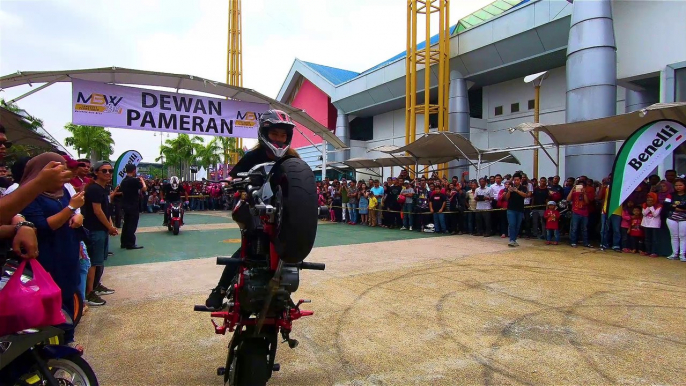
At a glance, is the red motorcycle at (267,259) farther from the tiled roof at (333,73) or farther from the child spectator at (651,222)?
the tiled roof at (333,73)

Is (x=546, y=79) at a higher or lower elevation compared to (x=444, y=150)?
higher

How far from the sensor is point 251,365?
2490 mm

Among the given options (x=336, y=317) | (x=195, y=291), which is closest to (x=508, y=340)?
(x=336, y=317)

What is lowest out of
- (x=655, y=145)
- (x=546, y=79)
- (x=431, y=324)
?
(x=431, y=324)

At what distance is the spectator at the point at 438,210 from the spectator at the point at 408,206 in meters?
0.87

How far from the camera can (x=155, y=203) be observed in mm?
21578

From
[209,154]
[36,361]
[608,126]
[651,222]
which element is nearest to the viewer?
[36,361]

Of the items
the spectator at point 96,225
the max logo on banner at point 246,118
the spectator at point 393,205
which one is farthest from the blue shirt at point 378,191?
the spectator at point 96,225

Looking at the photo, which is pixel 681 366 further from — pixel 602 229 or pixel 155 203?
pixel 155 203

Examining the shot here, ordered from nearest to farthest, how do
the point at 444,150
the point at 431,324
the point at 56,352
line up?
the point at 56,352 → the point at 431,324 → the point at 444,150

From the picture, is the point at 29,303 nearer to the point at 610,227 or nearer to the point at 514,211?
the point at 514,211

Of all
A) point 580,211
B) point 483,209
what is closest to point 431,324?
point 580,211

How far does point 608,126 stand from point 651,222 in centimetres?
256

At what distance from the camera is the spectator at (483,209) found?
11312 millimetres
